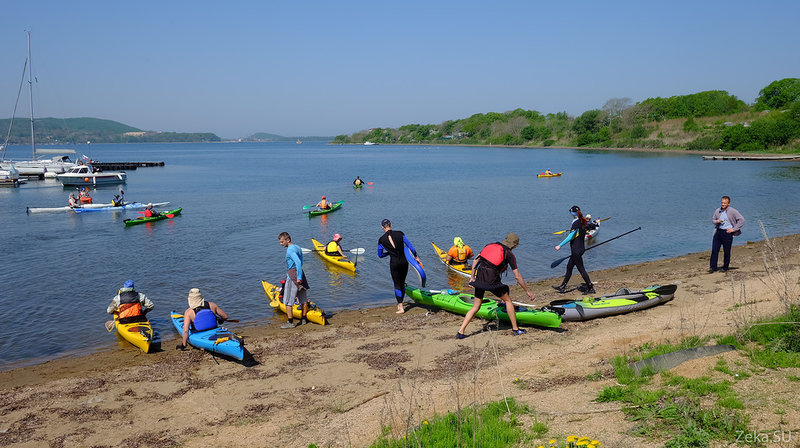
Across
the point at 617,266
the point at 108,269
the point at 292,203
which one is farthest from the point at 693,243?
the point at 292,203

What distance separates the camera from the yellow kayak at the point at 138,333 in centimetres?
1092

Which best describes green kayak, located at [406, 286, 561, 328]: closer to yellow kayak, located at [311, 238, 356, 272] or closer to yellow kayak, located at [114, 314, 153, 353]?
yellow kayak, located at [311, 238, 356, 272]

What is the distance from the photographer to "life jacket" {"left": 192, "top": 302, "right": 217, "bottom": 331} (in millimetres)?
10320

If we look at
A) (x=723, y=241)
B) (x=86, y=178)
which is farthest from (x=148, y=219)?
(x=86, y=178)

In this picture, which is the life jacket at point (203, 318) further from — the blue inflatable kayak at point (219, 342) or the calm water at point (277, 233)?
the calm water at point (277, 233)

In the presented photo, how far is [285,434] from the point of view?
6.75 m

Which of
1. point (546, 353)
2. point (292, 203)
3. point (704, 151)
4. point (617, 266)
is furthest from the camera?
point (704, 151)

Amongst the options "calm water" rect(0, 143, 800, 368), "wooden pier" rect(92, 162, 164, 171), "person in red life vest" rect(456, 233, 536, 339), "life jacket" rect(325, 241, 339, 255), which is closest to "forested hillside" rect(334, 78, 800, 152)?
"calm water" rect(0, 143, 800, 368)

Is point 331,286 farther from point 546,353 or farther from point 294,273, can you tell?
point 546,353

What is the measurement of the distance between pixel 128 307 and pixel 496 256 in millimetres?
7931

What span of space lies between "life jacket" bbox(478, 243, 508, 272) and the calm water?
6040 millimetres

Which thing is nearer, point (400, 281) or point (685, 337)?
point (685, 337)

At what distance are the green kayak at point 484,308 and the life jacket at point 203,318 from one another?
15.3 feet

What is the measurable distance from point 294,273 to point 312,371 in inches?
110
